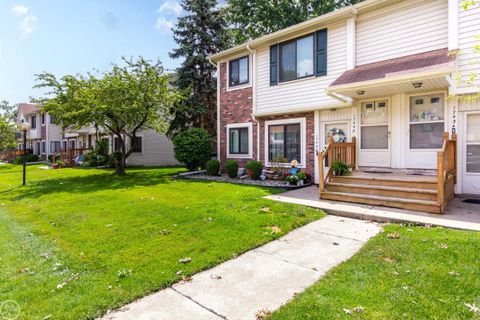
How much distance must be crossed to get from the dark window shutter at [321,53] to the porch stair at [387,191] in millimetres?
4028

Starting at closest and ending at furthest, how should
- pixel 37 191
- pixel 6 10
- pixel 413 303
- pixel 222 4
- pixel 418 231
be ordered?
pixel 413 303, pixel 418 231, pixel 6 10, pixel 37 191, pixel 222 4

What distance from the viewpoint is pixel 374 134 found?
352 inches

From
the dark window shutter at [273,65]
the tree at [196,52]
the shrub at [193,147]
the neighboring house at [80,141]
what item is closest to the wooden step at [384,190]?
the dark window shutter at [273,65]

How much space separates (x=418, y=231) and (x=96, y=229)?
19.8 feet

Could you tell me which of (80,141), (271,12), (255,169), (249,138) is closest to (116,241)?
(255,169)

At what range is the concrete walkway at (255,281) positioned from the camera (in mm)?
2945

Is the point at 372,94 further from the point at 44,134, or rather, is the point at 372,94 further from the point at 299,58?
the point at 44,134

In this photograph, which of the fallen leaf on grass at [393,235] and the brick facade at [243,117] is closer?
the fallen leaf on grass at [393,235]

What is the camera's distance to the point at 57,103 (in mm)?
13547

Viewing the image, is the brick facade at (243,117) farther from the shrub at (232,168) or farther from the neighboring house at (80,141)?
the neighboring house at (80,141)

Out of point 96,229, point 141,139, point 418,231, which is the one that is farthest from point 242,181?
point 141,139

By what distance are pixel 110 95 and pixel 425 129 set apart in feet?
41.1

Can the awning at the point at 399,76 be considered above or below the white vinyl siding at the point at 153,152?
above

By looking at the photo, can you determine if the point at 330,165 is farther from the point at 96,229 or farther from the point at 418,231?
the point at 96,229
